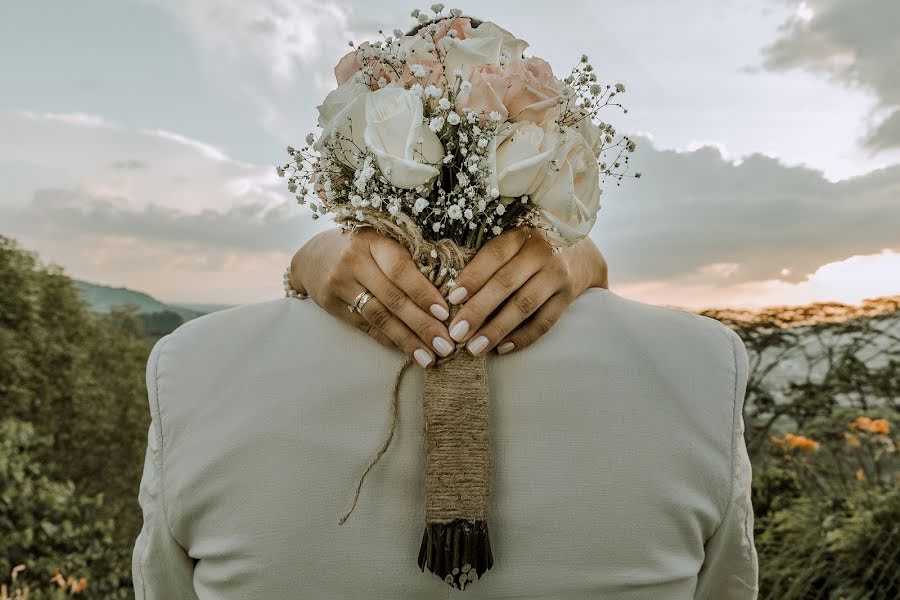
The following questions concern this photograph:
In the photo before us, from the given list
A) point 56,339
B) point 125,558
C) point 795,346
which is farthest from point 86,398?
point 795,346

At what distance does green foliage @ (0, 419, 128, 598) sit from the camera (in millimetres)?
6426

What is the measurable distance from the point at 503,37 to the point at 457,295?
49 cm

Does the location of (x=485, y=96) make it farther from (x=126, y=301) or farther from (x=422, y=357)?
(x=126, y=301)

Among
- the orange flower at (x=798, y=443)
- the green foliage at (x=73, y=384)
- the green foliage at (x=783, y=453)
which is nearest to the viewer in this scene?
the green foliage at (x=783, y=453)

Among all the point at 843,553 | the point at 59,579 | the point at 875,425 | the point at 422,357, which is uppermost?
the point at 875,425

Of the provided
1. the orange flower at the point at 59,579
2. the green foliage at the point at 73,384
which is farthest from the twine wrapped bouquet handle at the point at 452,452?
the green foliage at the point at 73,384

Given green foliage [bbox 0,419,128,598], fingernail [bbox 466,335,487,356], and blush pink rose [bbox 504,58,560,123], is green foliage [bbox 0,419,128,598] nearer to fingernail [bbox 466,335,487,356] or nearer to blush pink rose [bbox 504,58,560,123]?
fingernail [bbox 466,335,487,356]

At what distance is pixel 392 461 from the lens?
4.72 feet

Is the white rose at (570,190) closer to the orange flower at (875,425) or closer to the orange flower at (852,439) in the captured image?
the orange flower at (875,425)

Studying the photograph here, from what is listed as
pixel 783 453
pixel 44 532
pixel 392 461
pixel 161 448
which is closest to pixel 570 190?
pixel 392 461

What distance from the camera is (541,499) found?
1447 millimetres

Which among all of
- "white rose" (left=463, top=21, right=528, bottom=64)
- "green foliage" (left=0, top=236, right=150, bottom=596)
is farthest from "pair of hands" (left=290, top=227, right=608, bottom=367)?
"green foliage" (left=0, top=236, right=150, bottom=596)

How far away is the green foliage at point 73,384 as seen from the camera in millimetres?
10297

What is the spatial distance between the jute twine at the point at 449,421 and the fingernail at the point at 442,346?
2 centimetres
